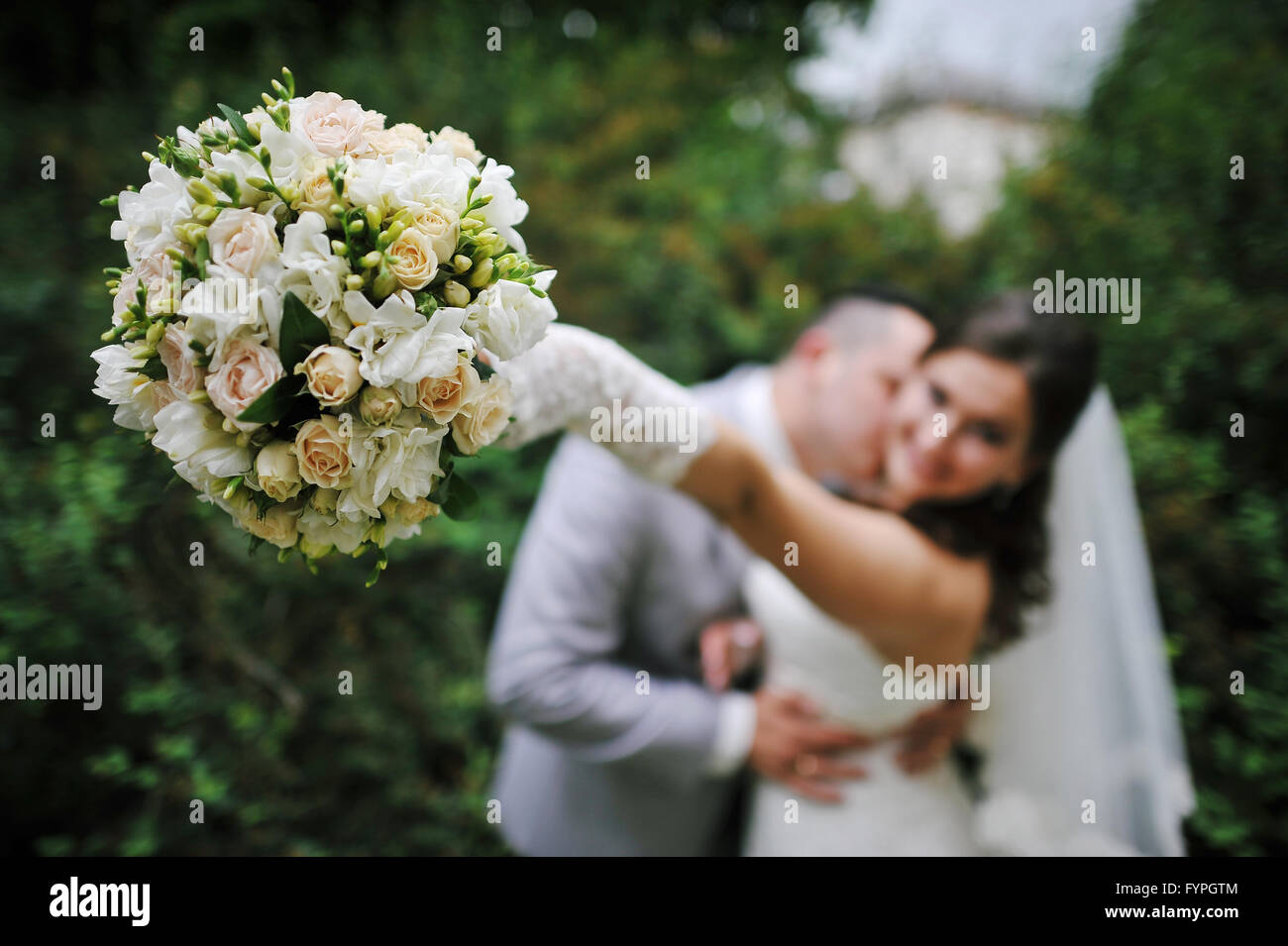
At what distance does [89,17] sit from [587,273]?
174 centimetres

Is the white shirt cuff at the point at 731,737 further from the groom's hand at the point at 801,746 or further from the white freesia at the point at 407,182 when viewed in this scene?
the white freesia at the point at 407,182

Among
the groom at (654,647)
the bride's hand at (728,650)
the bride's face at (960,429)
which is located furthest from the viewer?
the bride's hand at (728,650)

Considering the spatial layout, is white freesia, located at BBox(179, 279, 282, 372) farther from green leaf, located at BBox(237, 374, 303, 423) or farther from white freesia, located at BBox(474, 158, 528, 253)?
white freesia, located at BBox(474, 158, 528, 253)

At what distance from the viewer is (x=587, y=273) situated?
2.88 m

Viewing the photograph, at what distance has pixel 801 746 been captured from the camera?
1.72 m

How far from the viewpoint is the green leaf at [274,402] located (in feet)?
2.43

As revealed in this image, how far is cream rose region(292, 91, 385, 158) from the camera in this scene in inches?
32.5

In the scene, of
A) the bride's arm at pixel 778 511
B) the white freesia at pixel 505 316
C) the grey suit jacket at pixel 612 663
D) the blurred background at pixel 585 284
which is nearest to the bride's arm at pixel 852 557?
the bride's arm at pixel 778 511

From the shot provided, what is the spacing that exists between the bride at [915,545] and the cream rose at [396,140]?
0.38 m

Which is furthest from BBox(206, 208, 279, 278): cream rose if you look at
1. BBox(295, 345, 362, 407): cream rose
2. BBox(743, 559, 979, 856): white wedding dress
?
BBox(743, 559, 979, 856): white wedding dress

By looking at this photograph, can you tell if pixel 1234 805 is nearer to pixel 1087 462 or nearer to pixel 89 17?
pixel 1087 462

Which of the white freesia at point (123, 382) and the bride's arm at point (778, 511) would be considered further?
the bride's arm at point (778, 511)

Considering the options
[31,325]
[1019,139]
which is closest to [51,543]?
[31,325]

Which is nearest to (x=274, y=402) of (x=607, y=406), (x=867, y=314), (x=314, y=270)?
(x=314, y=270)
